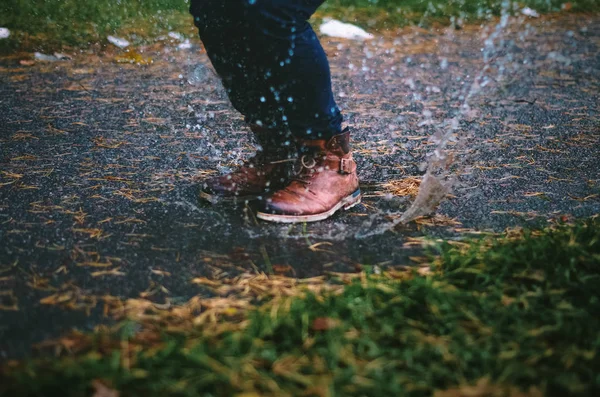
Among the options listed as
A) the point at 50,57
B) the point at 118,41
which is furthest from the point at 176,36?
the point at 50,57

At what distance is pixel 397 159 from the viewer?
262 cm

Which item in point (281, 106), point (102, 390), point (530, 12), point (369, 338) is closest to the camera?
point (102, 390)

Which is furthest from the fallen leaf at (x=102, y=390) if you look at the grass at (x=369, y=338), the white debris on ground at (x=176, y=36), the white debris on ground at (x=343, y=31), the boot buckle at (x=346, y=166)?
the white debris on ground at (x=343, y=31)

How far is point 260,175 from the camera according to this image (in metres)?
2.19

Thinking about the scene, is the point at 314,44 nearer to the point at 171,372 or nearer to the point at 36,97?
the point at 171,372

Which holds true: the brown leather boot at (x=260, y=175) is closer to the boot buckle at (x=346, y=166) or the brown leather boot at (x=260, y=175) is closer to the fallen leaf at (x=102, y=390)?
the boot buckle at (x=346, y=166)

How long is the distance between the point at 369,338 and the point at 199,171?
1379 mm

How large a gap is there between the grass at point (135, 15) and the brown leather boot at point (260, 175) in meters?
3.31

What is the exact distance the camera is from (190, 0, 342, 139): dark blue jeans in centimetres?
180

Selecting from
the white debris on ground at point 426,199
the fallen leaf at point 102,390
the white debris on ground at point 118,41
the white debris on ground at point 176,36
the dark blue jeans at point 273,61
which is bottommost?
the white debris on ground at point 176,36

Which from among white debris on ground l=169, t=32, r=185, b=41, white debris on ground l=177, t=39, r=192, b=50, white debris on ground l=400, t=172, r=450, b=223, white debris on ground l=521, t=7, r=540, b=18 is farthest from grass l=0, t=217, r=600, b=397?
white debris on ground l=521, t=7, r=540, b=18

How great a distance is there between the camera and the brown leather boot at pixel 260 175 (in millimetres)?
2133

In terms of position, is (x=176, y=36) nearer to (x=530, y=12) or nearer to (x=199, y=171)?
(x=199, y=171)

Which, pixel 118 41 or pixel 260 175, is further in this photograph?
pixel 118 41
